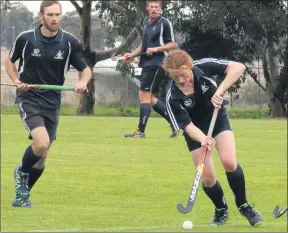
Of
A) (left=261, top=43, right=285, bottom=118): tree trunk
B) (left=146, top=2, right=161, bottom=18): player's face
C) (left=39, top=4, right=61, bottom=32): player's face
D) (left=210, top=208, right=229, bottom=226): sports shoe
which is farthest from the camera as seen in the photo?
(left=261, top=43, right=285, bottom=118): tree trunk

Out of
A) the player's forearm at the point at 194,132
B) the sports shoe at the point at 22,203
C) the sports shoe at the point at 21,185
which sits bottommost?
the sports shoe at the point at 22,203

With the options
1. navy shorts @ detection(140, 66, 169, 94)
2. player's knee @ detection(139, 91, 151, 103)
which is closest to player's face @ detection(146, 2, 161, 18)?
navy shorts @ detection(140, 66, 169, 94)

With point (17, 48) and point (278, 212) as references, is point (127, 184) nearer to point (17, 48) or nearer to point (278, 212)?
point (17, 48)

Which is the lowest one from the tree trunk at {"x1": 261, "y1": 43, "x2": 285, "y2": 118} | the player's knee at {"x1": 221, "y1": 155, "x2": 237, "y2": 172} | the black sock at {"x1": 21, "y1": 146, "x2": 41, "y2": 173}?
the tree trunk at {"x1": 261, "y1": 43, "x2": 285, "y2": 118}

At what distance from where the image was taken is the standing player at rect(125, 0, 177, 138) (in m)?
17.3

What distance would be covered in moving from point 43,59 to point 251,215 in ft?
9.96

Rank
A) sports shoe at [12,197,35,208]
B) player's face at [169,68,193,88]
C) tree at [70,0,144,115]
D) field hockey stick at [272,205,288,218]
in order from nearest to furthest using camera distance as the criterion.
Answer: player's face at [169,68,193,88], field hockey stick at [272,205,288,218], sports shoe at [12,197,35,208], tree at [70,0,144,115]

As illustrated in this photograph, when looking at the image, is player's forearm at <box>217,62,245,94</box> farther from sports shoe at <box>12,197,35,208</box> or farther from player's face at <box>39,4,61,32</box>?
sports shoe at <box>12,197,35,208</box>

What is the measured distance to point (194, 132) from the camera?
9.44 metres

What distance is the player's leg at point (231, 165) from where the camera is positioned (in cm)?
954

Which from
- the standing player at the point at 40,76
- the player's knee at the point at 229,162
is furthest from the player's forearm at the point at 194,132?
the standing player at the point at 40,76

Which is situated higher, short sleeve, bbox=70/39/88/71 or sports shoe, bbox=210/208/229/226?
short sleeve, bbox=70/39/88/71

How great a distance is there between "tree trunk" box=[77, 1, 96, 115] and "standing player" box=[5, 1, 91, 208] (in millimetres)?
24931

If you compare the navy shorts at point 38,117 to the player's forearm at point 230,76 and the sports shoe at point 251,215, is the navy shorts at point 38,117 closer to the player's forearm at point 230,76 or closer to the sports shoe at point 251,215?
the player's forearm at point 230,76
